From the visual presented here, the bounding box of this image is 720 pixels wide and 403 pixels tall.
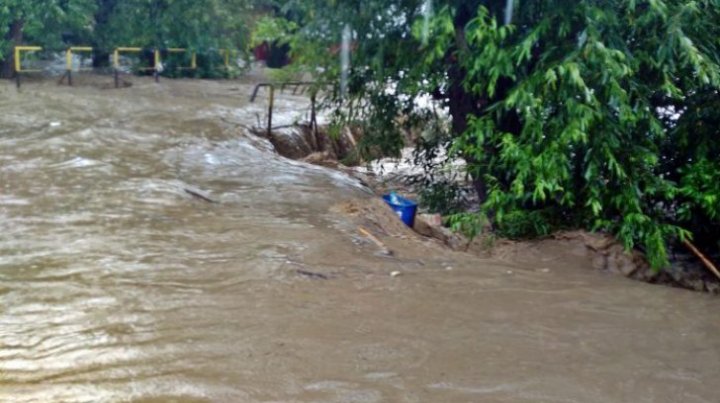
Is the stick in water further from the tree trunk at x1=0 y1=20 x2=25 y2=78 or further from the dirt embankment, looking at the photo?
the tree trunk at x1=0 y1=20 x2=25 y2=78

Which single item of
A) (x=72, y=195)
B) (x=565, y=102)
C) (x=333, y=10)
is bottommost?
(x=72, y=195)

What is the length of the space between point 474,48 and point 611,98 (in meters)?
1.66

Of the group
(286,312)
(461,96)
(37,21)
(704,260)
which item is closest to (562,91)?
(704,260)

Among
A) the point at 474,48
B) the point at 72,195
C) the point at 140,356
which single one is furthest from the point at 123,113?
the point at 140,356

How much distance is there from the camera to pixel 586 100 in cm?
832

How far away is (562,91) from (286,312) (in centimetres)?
369

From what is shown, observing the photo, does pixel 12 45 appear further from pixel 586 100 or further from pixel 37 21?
pixel 586 100

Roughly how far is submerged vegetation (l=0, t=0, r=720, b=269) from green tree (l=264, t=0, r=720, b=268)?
0.02 metres

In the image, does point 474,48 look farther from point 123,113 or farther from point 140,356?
point 123,113

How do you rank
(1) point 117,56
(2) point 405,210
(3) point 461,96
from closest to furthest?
(2) point 405,210 < (3) point 461,96 < (1) point 117,56

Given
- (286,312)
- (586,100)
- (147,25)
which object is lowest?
(286,312)

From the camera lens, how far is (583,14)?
8.59 meters

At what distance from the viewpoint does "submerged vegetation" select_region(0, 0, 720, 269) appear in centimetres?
845

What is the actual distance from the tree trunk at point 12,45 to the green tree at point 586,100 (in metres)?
14.2
